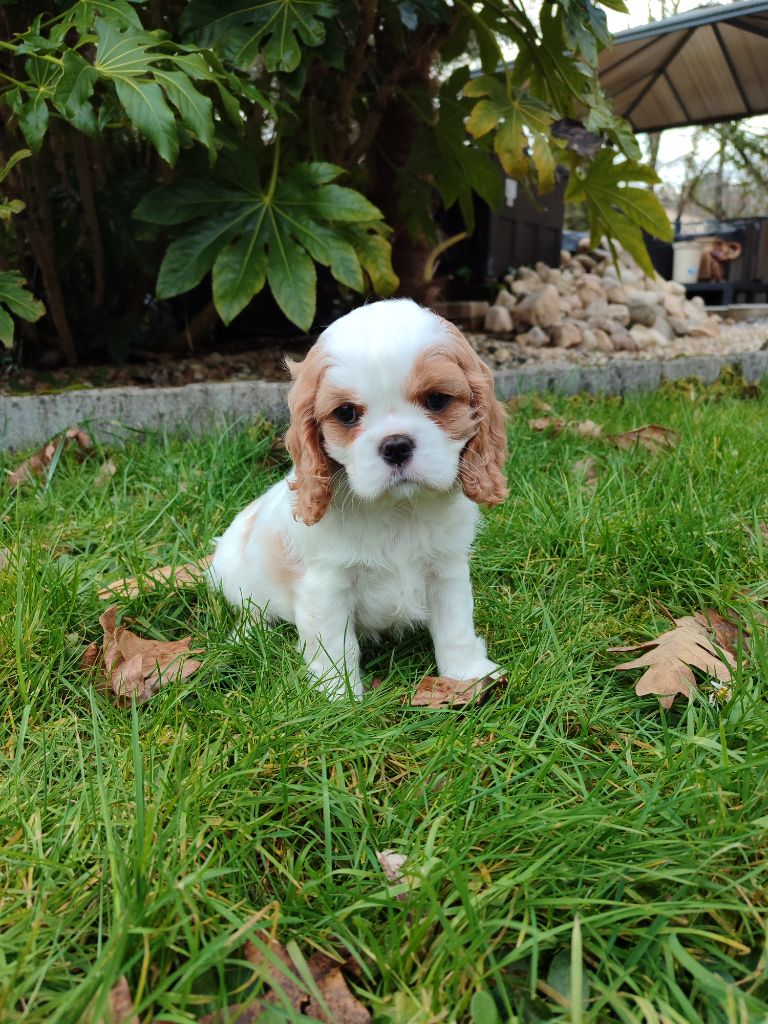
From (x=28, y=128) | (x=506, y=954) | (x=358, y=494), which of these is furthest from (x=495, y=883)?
(x=28, y=128)

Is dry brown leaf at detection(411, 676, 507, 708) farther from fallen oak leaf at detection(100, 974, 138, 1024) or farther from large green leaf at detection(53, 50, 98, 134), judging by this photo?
large green leaf at detection(53, 50, 98, 134)

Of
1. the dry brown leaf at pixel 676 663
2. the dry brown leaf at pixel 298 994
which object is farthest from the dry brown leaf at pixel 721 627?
the dry brown leaf at pixel 298 994

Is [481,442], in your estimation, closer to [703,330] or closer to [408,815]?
[408,815]

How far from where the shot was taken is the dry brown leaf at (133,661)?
1.84 m

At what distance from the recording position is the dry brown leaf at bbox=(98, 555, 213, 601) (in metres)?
2.23

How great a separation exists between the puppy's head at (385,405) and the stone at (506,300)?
5.78 meters

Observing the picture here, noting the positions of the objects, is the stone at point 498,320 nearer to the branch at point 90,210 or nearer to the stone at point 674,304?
the stone at point 674,304

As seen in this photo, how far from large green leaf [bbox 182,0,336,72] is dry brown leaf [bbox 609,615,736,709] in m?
2.59

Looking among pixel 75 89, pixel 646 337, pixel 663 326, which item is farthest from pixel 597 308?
pixel 75 89

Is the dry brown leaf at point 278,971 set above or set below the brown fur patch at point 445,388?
below

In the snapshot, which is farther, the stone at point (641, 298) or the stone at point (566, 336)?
the stone at point (641, 298)

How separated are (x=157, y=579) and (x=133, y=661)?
487 millimetres

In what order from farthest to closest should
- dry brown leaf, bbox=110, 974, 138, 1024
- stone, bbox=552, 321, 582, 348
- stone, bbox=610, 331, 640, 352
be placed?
1. stone, bbox=610, 331, 640, 352
2. stone, bbox=552, 321, 582, 348
3. dry brown leaf, bbox=110, 974, 138, 1024

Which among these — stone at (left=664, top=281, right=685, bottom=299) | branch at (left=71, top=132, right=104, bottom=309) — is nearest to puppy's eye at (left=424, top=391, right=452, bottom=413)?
branch at (left=71, top=132, right=104, bottom=309)
